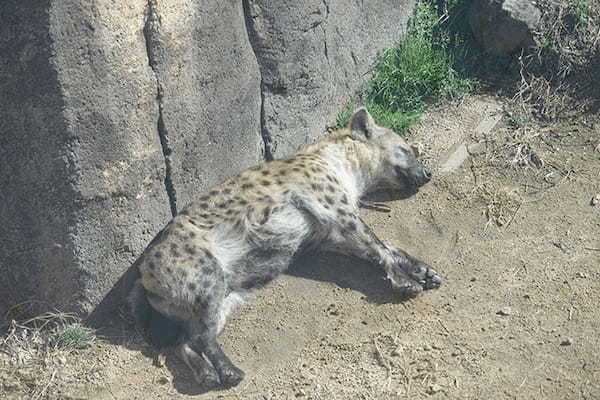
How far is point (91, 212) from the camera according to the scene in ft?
14.5

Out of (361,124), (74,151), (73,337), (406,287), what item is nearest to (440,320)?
(406,287)

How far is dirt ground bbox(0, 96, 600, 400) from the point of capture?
13.8 feet

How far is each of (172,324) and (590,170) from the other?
8.56 ft

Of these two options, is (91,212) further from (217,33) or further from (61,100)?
(217,33)

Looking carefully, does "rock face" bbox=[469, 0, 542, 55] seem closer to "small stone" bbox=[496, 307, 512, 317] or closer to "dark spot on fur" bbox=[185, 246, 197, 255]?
"small stone" bbox=[496, 307, 512, 317]

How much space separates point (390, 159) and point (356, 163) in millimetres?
215

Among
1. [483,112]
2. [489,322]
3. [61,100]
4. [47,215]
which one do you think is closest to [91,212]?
[47,215]

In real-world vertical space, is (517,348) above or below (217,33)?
below

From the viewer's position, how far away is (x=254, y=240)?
192 inches

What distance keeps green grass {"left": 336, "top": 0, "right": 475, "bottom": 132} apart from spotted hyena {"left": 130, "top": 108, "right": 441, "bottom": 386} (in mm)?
525

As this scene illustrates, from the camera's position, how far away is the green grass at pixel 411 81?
20.0ft

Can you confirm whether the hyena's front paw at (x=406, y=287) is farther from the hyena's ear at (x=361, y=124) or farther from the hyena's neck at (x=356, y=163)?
the hyena's ear at (x=361, y=124)

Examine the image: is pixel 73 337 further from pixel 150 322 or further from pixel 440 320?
pixel 440 320

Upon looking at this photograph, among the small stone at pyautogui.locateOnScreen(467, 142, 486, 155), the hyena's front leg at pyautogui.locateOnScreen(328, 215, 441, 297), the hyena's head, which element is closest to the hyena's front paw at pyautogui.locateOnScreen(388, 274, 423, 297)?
the hyena's front leg at pyautogui.locateOnScreen(328, 215, 441, 297)
